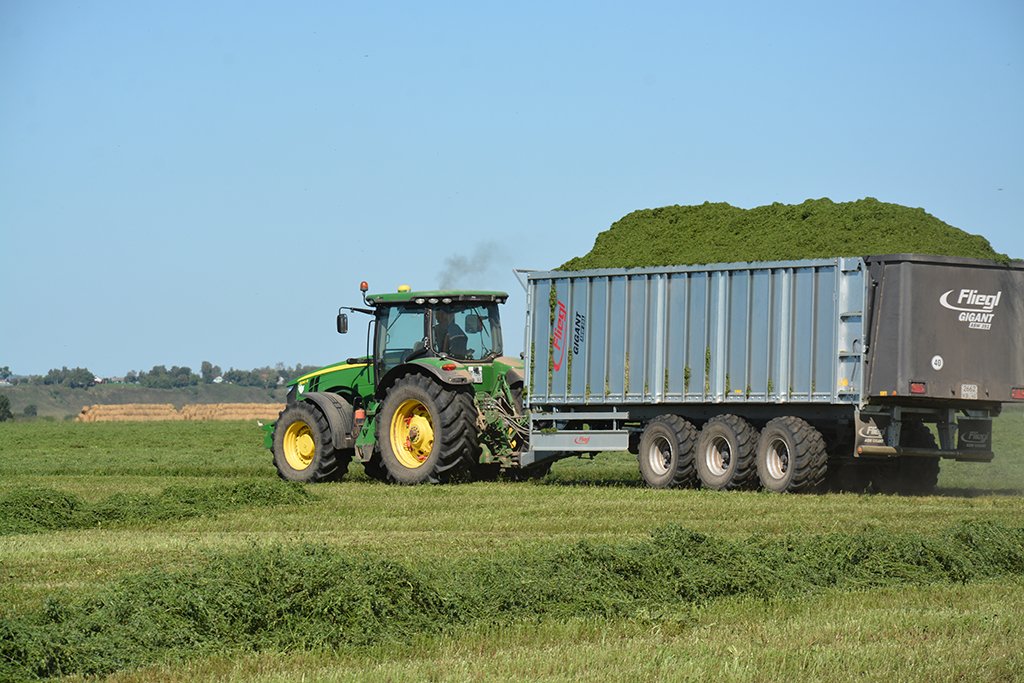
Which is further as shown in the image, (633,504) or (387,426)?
(387,426)

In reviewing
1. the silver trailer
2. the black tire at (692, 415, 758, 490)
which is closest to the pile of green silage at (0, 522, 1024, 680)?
the silver trailer

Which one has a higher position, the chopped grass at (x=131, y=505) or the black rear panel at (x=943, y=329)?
the black rear panel at (x=943, y=329)

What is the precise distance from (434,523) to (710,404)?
5.96 metres

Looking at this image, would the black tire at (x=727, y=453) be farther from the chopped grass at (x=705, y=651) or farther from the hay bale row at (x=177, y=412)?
the hay bale row at (x=177, y=412)

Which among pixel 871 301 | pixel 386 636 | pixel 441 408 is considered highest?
pixel 871 301

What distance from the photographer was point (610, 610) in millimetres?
9734

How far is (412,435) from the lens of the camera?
21.3 meters

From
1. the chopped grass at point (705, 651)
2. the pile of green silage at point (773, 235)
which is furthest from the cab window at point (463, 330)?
the chopped grass at point (705, 651)

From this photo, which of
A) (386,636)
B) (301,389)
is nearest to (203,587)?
(386,636)

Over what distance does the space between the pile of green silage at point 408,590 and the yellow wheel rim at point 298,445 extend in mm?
11429

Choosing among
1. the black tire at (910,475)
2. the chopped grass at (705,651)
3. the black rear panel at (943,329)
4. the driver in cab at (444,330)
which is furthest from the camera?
the driver in cab at (444,330)

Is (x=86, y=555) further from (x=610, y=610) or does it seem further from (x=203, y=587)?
(x=610, y=610)

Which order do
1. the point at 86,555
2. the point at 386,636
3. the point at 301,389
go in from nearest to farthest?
the point at 386,636 → the point at 86,555 → the point at 301,389

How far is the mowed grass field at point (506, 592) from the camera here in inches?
323
